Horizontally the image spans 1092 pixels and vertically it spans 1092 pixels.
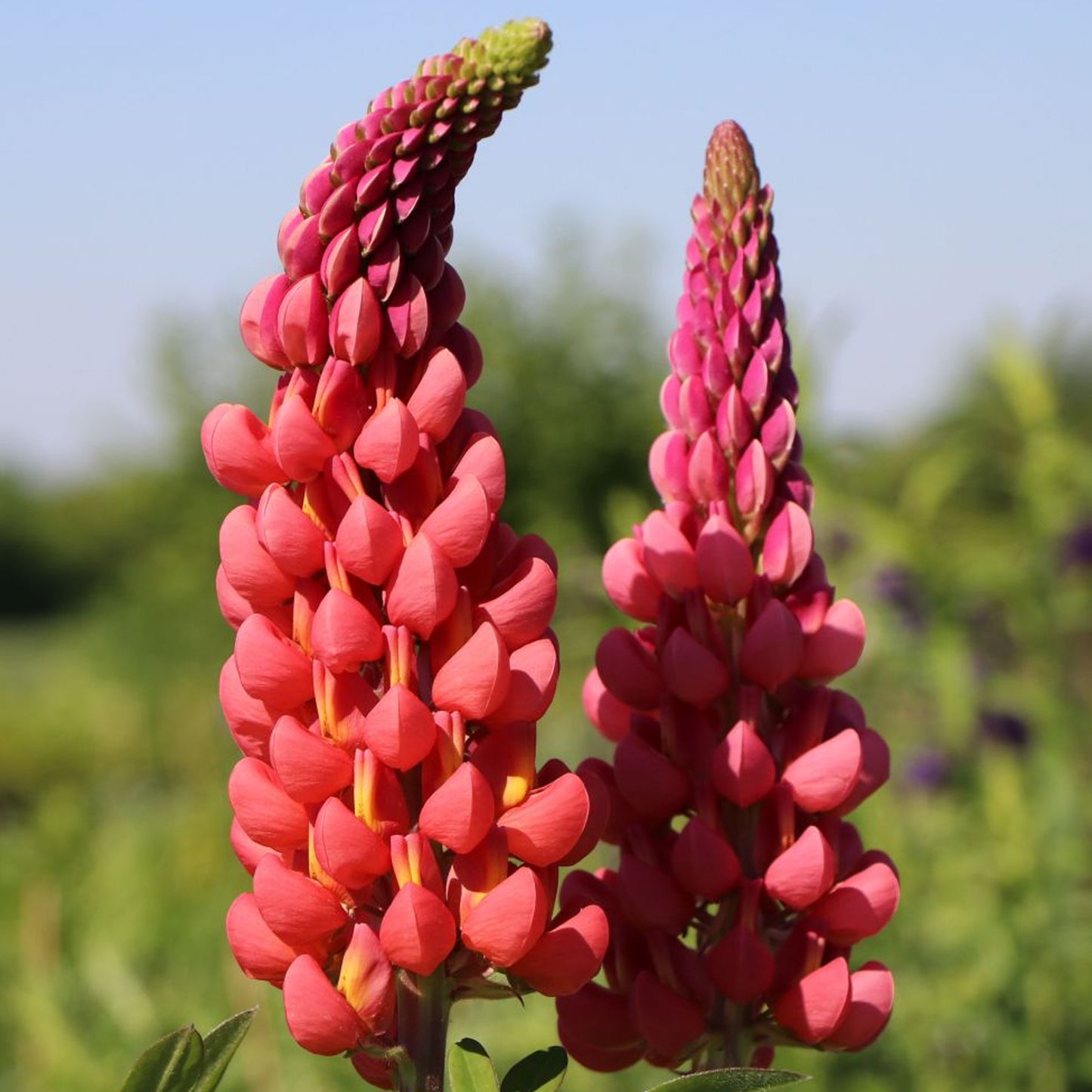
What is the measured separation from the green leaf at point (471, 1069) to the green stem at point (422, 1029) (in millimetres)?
28

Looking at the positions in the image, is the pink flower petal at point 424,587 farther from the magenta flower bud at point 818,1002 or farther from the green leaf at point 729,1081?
the magenta flower bud at point 818,1002

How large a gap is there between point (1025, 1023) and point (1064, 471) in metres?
1.51

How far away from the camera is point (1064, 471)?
4.13 metres

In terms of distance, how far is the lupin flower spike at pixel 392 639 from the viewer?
37.7 inches

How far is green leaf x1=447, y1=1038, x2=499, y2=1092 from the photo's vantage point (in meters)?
1.00

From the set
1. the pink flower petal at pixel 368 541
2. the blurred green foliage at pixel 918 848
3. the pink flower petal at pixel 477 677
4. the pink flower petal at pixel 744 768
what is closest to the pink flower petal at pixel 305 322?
the pink flower petal at pixel 368 541

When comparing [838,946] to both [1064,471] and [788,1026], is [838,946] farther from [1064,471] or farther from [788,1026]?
[1064,471]

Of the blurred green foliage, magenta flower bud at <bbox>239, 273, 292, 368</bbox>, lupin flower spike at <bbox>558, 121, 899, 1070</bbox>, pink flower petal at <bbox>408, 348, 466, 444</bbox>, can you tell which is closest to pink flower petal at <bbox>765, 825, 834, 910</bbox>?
lupin flower spike at <bbox>558, 121, 899, 1070</bbox>

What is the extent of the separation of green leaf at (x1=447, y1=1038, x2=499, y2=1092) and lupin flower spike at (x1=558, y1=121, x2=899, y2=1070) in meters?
0.13

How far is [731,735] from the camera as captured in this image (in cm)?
116

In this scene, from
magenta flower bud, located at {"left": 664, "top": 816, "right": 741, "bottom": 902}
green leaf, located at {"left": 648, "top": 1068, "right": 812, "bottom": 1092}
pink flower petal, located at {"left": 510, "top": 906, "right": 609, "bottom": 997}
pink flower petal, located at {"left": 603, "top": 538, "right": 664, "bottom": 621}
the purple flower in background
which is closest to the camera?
green leaf, located at {"left": 648, "top": 1068, "right": 812, "bottom": 1092}

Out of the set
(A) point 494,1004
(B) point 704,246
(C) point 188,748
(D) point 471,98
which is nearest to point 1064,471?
(A) point 494,1004

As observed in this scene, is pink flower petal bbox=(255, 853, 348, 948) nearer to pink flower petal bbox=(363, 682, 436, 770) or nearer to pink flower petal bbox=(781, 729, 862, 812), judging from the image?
pink flower petal bbox=(363, 682, 436, 770)

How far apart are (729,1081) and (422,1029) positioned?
22cm
